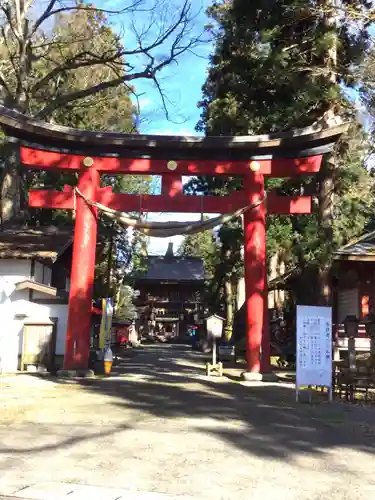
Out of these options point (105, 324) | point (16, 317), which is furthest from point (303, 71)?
point (16, 317)

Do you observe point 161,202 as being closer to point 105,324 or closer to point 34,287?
point 105,324

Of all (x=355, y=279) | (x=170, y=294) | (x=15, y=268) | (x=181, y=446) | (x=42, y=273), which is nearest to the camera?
(x=181, y=446)

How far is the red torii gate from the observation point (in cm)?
1367

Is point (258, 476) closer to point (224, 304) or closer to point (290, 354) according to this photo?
point (290, 354)

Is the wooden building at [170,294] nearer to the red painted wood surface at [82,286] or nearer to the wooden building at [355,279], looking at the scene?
the wooden building at [355,279]

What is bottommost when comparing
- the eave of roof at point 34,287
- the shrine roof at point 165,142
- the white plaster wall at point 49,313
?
the white plaster wall at point 49,313

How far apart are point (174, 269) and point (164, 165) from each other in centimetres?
3683

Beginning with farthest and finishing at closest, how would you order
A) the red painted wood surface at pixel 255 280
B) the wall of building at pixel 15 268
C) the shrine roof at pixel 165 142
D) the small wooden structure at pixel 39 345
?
1. the wall of building at pixel 15 268
2. the small wooden structure at pixel 39 345
3. the shrine roof at pixel 165 142
4. the red painted wood surface at pixel 255 280

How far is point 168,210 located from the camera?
14.5m

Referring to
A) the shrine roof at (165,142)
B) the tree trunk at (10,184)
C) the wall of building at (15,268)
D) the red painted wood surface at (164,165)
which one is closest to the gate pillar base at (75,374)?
the wall of building at (15,268)

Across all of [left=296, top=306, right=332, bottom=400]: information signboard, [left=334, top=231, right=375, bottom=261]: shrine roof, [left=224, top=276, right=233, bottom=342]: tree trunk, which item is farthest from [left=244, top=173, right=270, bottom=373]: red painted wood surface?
[left=224, top=276, right=233, bottom=342]: tree trunk

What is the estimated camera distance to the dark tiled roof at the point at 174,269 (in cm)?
4903

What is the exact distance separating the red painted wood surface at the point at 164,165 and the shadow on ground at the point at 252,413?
18.4 feet

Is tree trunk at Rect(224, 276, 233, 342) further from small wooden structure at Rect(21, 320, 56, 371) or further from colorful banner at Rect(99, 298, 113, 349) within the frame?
small wooden structure at Rect(21, 320, 56, 371)
